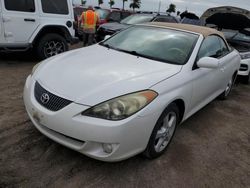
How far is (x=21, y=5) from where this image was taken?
6508 mm

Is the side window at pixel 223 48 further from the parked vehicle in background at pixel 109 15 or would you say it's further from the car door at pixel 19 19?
the parked vehicle in background at pixel 109 15

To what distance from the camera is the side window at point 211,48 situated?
4055 millimetres

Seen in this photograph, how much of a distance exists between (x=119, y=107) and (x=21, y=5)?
5092 mm

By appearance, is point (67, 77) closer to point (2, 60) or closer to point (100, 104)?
point (100, 104)

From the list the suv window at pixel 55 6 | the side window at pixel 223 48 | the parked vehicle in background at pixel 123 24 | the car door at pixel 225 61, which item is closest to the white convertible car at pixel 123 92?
the car door at pixel 225 61

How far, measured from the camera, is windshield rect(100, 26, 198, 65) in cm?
374

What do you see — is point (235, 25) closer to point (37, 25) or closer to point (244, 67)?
point (244, 67)

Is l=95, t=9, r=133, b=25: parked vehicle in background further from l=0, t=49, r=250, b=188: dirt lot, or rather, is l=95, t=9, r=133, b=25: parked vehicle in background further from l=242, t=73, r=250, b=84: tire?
l=0, t=49, r=250, b=188: dirt lot

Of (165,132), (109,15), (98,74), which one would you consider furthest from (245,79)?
(109,15)

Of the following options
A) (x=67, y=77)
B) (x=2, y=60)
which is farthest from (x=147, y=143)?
(x=2, y=60)

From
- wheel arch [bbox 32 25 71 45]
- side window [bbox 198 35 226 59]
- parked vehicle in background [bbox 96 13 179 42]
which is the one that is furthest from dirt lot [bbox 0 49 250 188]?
parked vehicle in background [bbox 96 13 179 42]

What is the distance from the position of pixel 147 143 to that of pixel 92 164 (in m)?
0.66

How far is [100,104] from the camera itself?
8.59 ft

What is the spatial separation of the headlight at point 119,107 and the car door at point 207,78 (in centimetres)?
118
